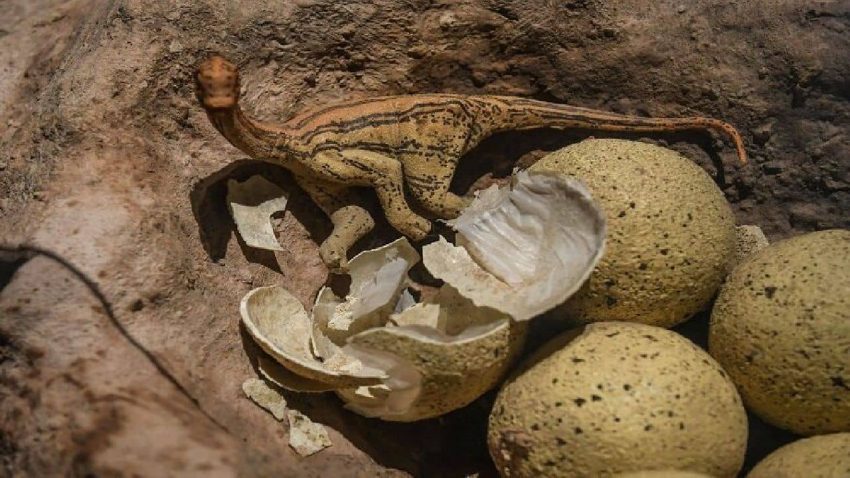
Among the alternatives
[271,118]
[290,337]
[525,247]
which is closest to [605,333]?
[525,247]

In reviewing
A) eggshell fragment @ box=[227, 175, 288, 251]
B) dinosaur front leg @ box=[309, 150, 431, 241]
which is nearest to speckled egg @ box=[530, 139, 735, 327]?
dinosaur front leg @ box=[309, 150, 431, 241]

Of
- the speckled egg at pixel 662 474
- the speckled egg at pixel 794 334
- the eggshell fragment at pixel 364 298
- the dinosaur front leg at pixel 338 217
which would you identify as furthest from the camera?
the dinosaur front leg at pixel 338 217

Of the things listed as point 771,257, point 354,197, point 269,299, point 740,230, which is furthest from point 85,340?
point 740,230

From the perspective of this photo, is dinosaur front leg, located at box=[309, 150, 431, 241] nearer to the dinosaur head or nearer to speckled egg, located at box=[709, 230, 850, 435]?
the dinosaur head

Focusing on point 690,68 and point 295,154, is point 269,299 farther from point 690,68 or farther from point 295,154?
point 690,68

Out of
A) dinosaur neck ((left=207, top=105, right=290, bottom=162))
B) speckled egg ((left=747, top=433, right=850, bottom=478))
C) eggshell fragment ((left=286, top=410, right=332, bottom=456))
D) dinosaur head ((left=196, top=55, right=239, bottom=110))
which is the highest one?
dinosaur head ((left=196, top=55, right=239, bottom=110))

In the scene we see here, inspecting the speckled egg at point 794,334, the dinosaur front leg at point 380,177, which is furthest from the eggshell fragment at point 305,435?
the speckled egg at point 794,334

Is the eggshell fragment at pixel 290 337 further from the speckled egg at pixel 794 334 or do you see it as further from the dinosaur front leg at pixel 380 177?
the speckled egg at pixel 794 334
